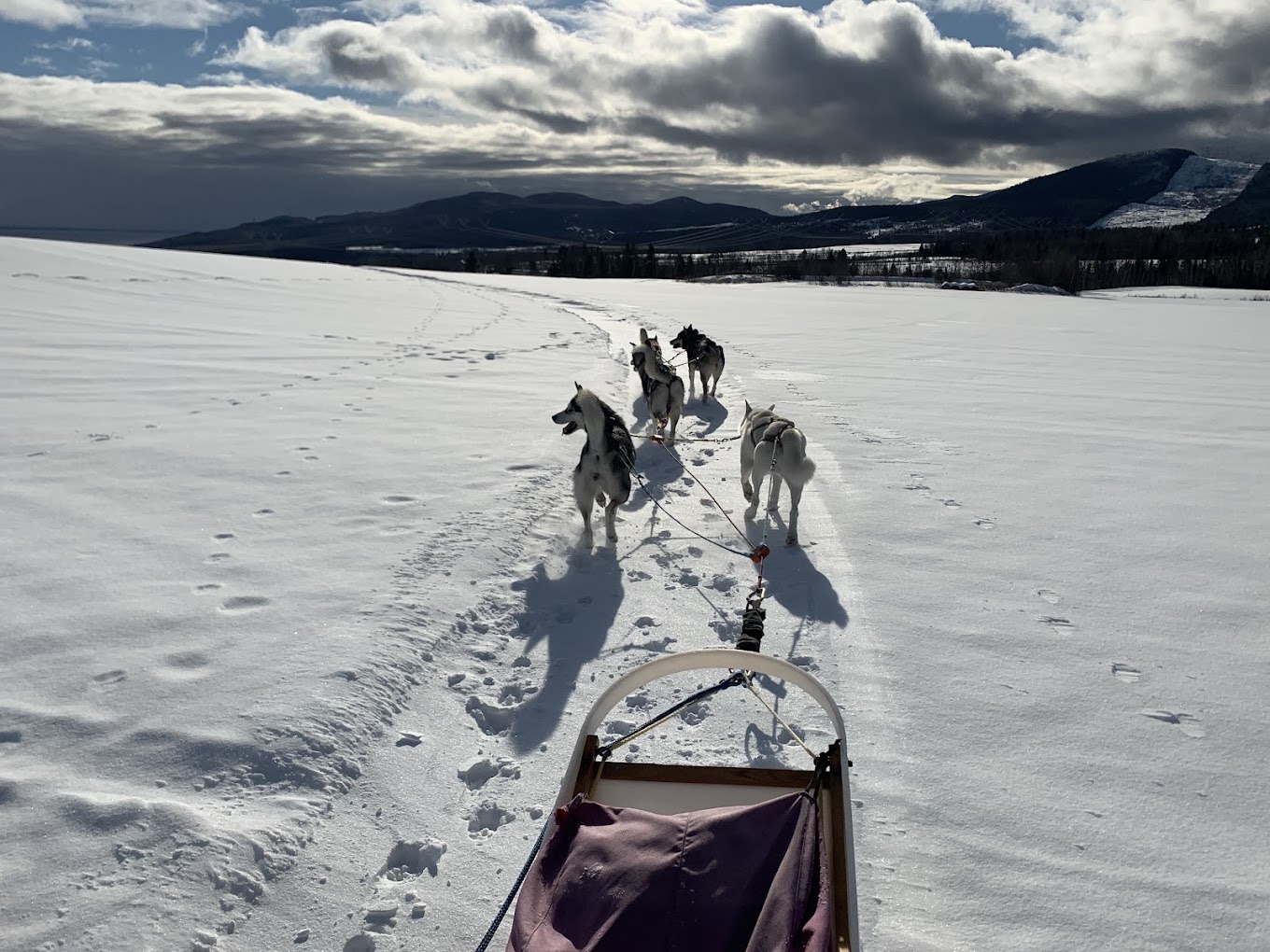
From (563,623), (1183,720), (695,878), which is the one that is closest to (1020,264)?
(1183,720)

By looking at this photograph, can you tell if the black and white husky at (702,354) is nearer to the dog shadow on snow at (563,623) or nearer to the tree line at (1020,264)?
the dog shadow on snow at (563,623)

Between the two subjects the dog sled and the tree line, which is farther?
the tree line

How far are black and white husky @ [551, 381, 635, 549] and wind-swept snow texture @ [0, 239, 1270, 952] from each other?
44cm

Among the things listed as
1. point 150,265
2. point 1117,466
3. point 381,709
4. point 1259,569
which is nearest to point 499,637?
point 381,709

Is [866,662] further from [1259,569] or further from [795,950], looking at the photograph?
[1259,569]

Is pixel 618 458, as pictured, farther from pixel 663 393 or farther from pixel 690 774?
pixel 663 393

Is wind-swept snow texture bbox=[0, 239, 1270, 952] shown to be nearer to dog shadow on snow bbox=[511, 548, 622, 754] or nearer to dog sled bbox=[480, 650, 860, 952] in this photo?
dog shadow on snow bbox=[511, 548, 622, 754]

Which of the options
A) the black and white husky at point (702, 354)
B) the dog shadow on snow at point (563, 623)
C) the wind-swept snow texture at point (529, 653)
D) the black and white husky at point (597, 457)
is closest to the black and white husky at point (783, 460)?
the wind-swept snow texture at point (529, 653)

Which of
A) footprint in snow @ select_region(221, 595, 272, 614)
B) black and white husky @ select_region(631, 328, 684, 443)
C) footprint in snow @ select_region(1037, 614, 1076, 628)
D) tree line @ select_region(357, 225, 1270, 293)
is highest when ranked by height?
tree line @ select_region(357, 225, 1270, 293)

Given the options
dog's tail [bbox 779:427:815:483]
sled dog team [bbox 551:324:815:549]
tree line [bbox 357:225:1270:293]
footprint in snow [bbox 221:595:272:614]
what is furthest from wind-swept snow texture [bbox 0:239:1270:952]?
tree line [bbox 357:225:1270:293]

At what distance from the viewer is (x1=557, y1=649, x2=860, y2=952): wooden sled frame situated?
2672 mm

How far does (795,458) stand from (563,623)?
7.64ft

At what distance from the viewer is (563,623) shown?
193 inches

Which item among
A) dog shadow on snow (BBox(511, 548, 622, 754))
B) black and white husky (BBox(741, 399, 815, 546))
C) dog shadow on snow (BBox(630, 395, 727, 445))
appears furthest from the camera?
dog shadow on snow (BBox(630, 395, 727, 445))
